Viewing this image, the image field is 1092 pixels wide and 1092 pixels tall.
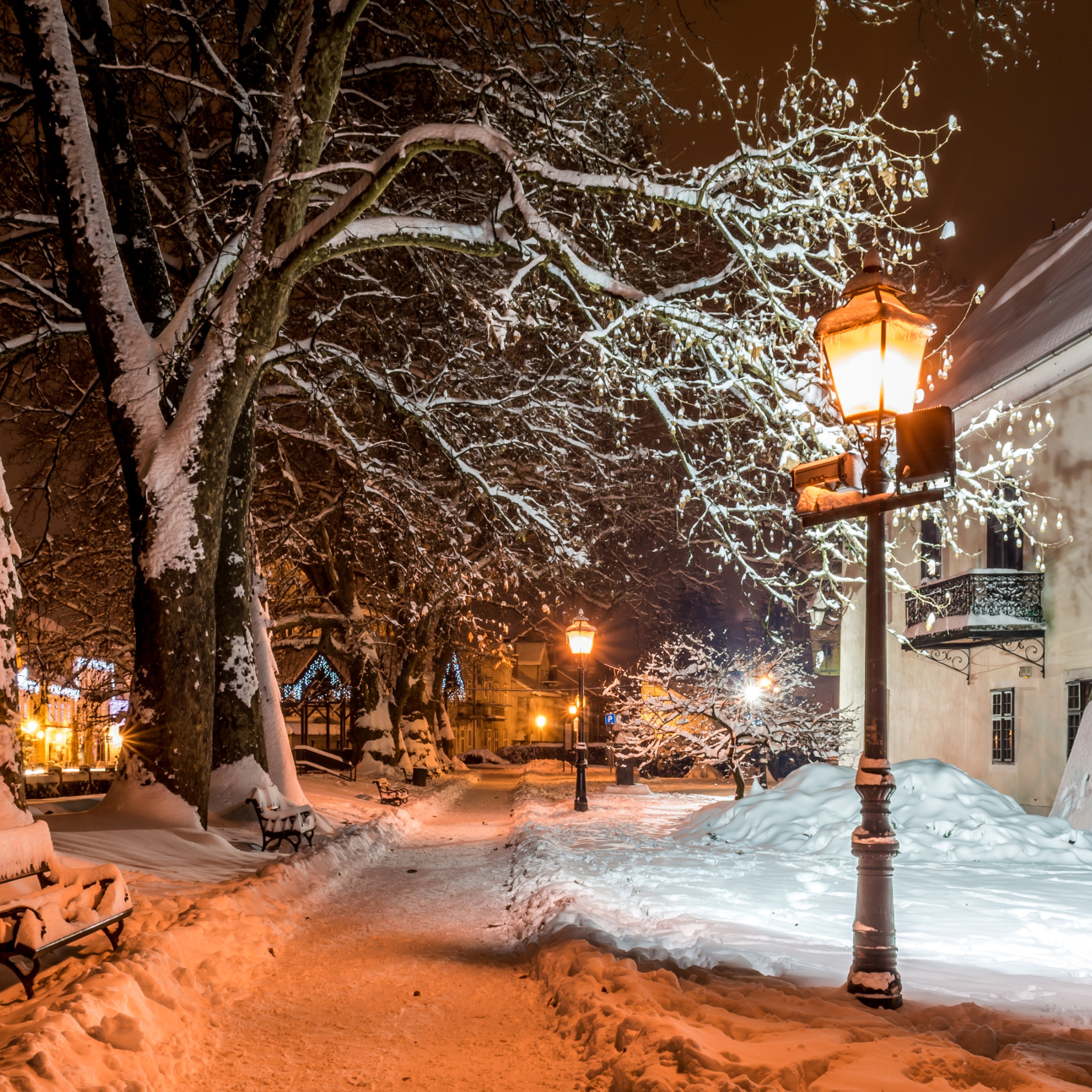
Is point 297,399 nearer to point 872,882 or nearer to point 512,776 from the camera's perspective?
point 872,882

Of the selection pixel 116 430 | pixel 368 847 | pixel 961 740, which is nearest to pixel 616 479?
pixel 961 740

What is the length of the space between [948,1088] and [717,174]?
7630 mm

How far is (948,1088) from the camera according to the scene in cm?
402

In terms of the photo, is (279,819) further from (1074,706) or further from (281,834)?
(1074,706)

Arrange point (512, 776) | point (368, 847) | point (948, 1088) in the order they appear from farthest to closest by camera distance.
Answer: point (512, 776) → point (368, 847) → point (948, 1088)

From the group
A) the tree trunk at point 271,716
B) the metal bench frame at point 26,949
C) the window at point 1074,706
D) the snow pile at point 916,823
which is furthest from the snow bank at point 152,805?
the window at point 1074,706

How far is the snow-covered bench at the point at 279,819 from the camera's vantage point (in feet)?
39.6

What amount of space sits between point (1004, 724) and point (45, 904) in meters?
19.9

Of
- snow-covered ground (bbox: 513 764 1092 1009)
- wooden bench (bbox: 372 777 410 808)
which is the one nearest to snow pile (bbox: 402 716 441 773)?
wooden bench (bbox: 372 777 410 808)

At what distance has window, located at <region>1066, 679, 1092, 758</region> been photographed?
701 inches

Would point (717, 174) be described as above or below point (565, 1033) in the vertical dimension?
above

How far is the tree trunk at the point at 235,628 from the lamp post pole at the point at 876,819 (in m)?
9.48

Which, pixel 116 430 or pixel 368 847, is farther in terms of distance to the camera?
pixel 368 847

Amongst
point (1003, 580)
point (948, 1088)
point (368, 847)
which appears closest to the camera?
point (948, 1088)
